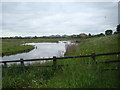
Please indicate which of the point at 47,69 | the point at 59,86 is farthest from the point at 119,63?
the point at 47,69

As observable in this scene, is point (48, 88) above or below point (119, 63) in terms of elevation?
below

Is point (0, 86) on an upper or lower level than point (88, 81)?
lower

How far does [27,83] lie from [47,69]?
177 cm

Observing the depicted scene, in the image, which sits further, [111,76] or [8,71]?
[8,71]

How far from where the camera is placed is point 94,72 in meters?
4.62

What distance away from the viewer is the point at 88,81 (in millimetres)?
3961

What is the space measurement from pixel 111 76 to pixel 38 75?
14.6 ft

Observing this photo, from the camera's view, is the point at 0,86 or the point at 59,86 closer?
the point at 59,86

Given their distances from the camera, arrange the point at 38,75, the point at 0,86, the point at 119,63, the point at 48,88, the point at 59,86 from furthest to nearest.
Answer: the point at 38,75 → the point at 119,63 → the point at 0,86 → the point at 48,88 → the point at 59,86

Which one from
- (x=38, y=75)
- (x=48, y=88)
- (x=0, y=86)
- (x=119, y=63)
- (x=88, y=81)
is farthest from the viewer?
(x=38, y=75)

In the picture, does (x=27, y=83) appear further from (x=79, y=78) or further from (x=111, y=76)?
(x=111, y=76)

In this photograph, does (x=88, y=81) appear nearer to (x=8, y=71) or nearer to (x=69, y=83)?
(x=69, y=83)

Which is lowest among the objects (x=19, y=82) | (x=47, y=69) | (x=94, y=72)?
(x=19, y=82)

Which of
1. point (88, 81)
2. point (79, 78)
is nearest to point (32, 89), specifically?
point (79, 78)
